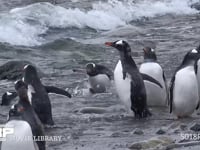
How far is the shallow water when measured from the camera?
7.89 m

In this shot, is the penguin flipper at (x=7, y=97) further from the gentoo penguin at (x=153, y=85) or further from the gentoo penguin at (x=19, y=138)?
the gentoo penguin at (x=19, y=138)

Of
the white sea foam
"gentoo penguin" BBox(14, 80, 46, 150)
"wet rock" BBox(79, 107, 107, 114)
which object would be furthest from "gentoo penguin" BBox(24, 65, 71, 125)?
the white sea foam

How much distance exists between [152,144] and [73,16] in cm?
1583

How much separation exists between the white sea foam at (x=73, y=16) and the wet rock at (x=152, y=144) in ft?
35.5

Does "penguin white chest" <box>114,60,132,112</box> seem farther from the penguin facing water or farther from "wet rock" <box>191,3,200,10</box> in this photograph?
"wet rock" <box>191,3,200,10</box>

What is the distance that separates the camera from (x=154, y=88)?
9.10 metres

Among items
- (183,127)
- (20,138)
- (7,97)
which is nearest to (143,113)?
(183,127)

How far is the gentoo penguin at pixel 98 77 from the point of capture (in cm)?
1079

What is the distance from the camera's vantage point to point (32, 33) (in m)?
18.9

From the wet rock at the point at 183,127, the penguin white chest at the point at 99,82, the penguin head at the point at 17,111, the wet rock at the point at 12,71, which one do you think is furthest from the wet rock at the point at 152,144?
the wet rock at the point at 12,71

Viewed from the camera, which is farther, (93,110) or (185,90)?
(93,110)

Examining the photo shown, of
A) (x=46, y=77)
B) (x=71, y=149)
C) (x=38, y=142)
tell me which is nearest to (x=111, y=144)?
(x=71, y=149)

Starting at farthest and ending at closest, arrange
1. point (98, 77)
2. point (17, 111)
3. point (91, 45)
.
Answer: point (91, 45), point (98, 77), point (17, 111)

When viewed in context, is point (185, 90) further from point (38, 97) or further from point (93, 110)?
point (38, 97)
